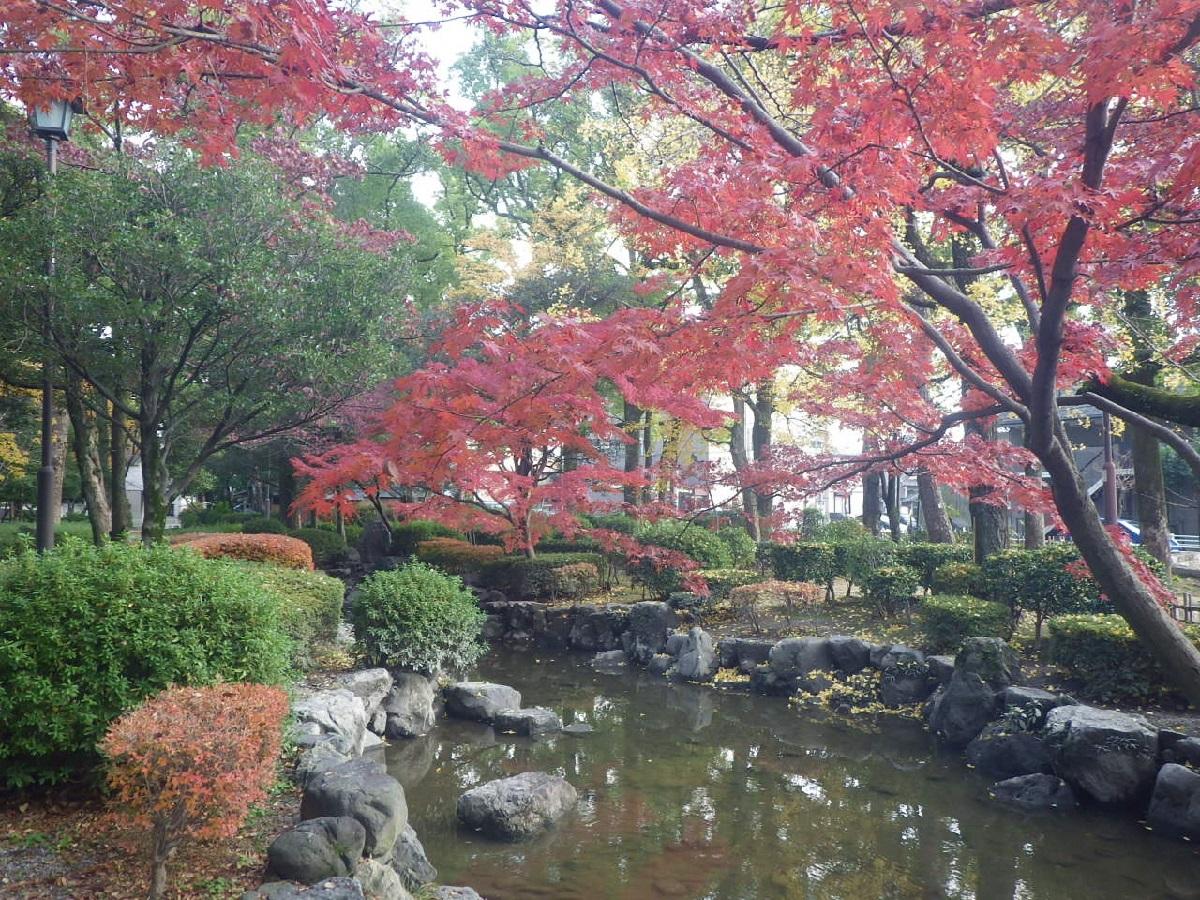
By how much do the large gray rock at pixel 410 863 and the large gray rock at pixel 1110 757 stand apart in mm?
5123

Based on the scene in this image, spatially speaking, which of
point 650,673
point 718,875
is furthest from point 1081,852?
point 650,673

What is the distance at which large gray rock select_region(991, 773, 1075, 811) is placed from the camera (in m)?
6.53

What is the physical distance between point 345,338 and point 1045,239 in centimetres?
876

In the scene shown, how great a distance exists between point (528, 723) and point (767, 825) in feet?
10.4

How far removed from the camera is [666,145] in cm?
1384

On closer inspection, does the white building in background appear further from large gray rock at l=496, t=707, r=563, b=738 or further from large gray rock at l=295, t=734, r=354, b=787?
large gray rock at l=295, t=734, r=354, b=787

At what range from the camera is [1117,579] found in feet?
15.8

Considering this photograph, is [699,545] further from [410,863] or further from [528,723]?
[410,863]

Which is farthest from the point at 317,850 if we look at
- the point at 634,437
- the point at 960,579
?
the point at 634,437

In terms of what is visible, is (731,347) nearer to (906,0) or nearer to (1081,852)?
(906,0)

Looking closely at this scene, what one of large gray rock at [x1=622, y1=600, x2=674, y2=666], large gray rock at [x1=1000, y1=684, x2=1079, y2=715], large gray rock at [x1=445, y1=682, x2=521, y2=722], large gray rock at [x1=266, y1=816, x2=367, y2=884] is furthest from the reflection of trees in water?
large gray rock at [x1=622, y1=600, x2=674, y2=666]

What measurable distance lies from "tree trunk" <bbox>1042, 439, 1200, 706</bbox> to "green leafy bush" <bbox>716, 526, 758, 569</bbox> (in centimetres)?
1018

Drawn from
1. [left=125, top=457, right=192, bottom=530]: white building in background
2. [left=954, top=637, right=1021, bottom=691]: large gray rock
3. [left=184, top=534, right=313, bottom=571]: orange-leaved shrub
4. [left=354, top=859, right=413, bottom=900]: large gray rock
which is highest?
[left=125, top=457, right=192, bottom=530]: white building in background

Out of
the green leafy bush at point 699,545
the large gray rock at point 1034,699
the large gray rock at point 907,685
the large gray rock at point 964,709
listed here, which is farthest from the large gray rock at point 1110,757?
the green leafy bush at point 699,545
